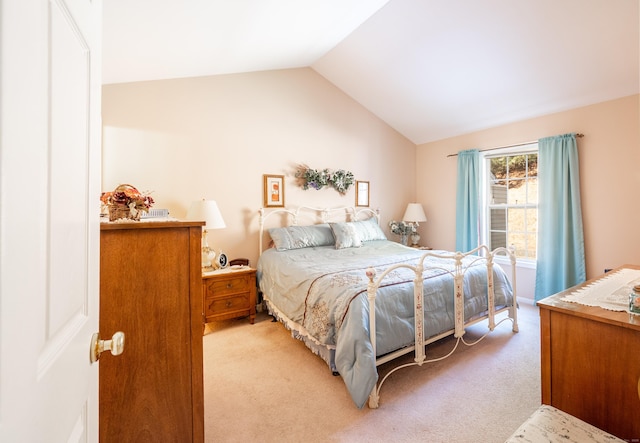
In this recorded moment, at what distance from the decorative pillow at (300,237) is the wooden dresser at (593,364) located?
2.51 meters

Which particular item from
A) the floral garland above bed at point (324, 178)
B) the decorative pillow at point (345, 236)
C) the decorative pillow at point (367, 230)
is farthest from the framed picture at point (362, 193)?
the decorative pillow at point (345, 236)

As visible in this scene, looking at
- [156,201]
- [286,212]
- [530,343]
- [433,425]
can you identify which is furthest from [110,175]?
[530,343]

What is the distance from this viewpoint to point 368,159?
4625mm

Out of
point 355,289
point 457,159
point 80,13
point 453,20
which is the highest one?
point 453,20

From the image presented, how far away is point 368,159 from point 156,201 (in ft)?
10.0

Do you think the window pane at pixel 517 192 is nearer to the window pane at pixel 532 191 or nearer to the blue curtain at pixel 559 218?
A: the window pane at pixel 532 191

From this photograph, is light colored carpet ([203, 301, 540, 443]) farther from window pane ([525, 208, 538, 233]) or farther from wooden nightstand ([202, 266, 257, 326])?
window pane ([525, 208, 538, 233])

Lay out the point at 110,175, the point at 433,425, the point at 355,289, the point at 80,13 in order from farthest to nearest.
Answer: the point at 110,175 → the point at 355,289 → the point at 433,425 → the point at 80,13

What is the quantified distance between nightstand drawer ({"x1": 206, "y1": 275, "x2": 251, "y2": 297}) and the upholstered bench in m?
2.55

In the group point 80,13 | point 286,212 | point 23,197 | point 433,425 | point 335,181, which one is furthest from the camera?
point 335,181

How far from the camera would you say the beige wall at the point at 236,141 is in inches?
114

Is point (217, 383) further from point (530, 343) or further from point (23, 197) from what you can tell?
point (530, 343)

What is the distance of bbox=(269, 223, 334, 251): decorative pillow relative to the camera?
135 inches

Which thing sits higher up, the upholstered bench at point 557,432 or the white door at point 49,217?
the white door at point 49,217
